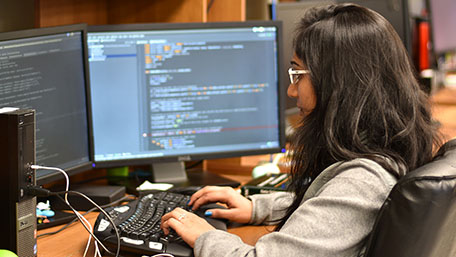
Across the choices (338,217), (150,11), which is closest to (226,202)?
(338,217)

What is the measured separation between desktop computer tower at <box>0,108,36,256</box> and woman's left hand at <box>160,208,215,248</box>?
0.28 metres

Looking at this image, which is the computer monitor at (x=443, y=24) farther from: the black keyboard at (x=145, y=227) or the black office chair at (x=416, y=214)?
the black office chair at (x=416, y=214)

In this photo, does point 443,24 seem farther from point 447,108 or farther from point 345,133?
point 345,133

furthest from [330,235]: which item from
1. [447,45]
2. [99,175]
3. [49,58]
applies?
[447,45]

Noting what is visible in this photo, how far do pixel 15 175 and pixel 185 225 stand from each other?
34cm

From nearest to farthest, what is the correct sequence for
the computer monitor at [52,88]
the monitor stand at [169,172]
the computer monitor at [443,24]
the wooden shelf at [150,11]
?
the computer monitor at [52,88]
the monitor stand at [169,172]
the wooden shelf at [150,11]
the computer monitor at [443,24]

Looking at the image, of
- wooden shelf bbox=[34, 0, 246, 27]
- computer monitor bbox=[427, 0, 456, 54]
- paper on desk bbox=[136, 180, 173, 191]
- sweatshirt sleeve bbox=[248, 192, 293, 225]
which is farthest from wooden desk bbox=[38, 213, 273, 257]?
computer monitor bbox=[427, 0, 456, 54]

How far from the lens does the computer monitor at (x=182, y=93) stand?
5.76 feet

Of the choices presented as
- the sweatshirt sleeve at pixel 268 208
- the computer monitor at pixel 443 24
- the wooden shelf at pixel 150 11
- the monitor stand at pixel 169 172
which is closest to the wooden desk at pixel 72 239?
the sweatshirt sleeve at pixel 268 208

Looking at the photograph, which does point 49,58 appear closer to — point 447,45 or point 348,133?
point 348,133

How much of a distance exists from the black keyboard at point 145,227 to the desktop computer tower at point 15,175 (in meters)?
0.17

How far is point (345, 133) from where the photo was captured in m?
1.19

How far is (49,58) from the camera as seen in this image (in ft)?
5.07

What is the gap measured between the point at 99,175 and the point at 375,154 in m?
1.10
